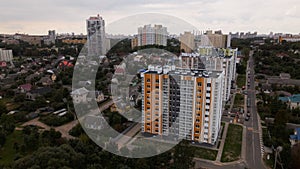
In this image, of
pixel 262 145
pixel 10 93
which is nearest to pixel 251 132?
pixel 262 145

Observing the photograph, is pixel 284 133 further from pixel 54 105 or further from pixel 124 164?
pixel 54 105

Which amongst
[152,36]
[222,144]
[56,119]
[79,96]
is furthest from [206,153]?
[152,36]

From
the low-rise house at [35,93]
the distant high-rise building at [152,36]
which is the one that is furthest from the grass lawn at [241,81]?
the low-rise house at [35,93]

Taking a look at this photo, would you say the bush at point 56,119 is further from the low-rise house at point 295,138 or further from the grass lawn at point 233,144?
the low-rise house at point 295,138

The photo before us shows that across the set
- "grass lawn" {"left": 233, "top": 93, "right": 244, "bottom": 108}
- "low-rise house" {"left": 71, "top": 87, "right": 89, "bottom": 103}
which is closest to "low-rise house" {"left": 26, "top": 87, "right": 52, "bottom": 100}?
"low-rise house" {"left": 71, "top": 87, "right": 89, "bottom": 103}

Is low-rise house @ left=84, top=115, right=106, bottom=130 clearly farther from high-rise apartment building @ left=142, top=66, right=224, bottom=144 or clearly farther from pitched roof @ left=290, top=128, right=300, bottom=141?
pitched roof @ left=290, top=128, right=300, bottom=141

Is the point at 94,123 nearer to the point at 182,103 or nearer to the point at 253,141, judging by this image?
the point at 182,103
